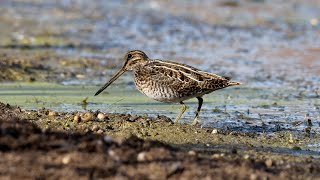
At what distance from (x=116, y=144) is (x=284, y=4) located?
2146 cm

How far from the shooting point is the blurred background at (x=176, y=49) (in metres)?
12.0

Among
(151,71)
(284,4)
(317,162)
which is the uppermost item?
(284,4)

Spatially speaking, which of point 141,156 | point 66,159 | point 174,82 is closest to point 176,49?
point 174,82

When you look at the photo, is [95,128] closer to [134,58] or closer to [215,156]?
[215,156]

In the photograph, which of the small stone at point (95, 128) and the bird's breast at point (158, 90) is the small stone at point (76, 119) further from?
the bird's breast at point (158, 90)

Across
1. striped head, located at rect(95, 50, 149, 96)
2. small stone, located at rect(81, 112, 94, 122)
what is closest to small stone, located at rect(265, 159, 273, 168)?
small stone, located at rect(81, 112, 94, 122)

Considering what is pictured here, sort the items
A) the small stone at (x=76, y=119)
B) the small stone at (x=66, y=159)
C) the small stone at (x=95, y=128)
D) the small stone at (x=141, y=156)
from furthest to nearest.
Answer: the small stone at (x=76, y=119) < the small stone at (x=95, y=128) < the small stone at (x=141, y=156) < the small stone at (x=66, y=159)

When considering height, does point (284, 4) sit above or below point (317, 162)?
above

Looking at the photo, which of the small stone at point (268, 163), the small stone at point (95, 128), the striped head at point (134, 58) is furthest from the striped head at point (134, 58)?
the small stone at point (268, 163)

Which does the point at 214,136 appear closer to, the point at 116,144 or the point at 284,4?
the point at 116,144

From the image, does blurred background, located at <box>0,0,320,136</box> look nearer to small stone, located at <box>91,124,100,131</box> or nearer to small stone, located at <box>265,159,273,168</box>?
small stone, located at <box>91,124,100,131</box>

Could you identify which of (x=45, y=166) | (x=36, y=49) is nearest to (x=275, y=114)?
(x=45, y=166)

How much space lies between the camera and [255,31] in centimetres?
2223

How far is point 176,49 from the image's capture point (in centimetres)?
1884
